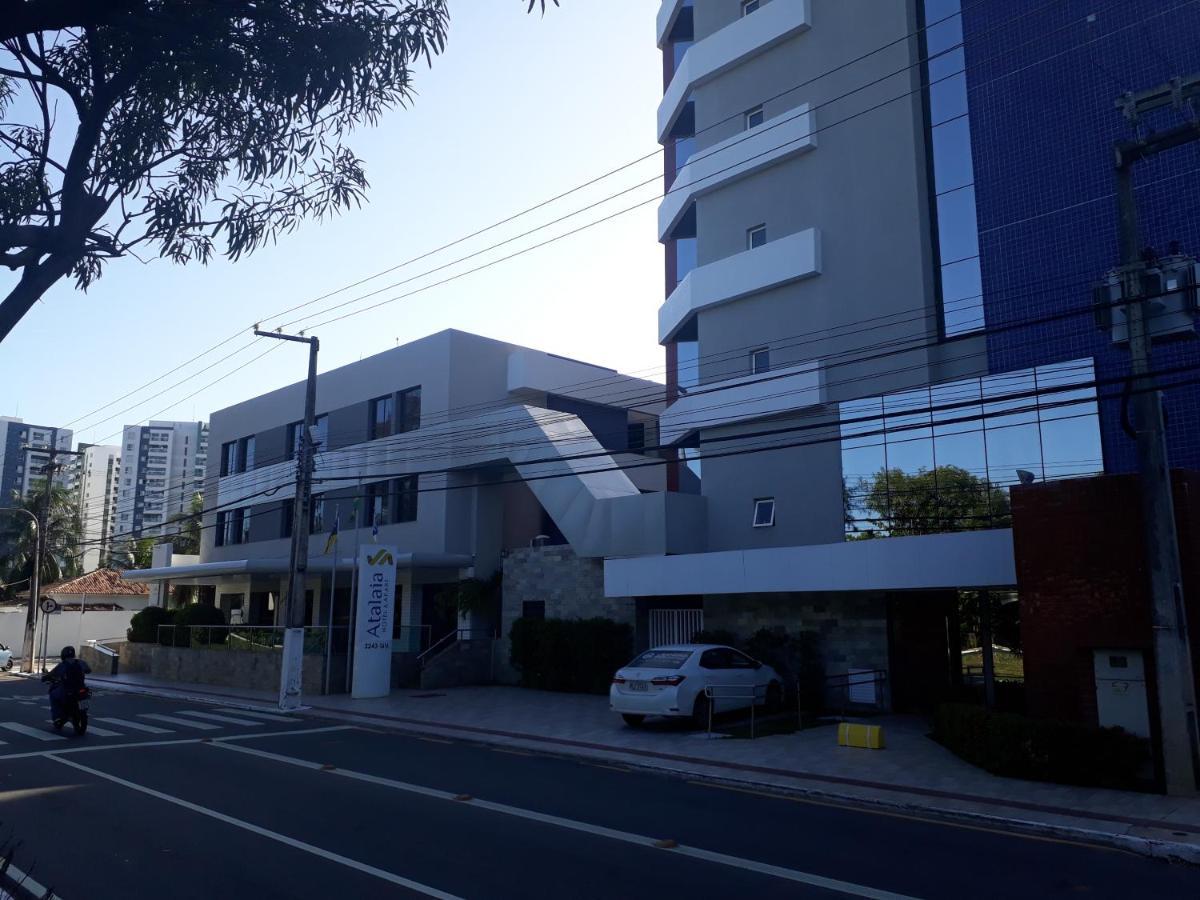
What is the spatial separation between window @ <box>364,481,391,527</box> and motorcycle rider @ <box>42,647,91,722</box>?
1681 centimetres

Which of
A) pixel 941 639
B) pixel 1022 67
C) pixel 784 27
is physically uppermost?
pixel 784 27

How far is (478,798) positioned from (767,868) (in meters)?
4.50

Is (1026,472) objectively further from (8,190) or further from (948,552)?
(8,190)

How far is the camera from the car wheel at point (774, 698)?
2027 cm

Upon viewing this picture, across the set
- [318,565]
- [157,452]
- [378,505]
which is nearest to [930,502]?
[318,565]

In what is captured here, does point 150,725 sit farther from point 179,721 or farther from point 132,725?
point 179,721

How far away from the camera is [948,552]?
17.6 m

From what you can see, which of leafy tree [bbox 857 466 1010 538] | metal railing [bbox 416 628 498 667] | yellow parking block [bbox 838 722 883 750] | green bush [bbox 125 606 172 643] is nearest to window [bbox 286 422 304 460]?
green bush [bbox 125 606 172 643]

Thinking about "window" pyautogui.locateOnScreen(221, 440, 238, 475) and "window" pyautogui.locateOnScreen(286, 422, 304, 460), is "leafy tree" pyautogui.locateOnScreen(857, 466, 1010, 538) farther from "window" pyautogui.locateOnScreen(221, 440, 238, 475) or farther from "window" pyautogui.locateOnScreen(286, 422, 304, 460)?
"window" pyautogui.locateOnScreen(221, 440, 238, 475)

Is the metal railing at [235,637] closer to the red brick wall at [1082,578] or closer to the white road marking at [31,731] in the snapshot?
the white road marking at [31,731]

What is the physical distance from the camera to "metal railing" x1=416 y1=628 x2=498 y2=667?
1125 inches

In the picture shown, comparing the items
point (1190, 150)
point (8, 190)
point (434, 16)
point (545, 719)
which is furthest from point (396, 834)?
point (1190, 150)

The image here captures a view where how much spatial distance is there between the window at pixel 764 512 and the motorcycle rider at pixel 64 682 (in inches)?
613

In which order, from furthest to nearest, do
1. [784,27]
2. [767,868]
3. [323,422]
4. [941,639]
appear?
[323,422] → [784,27] → [941,639] → [767,868]
